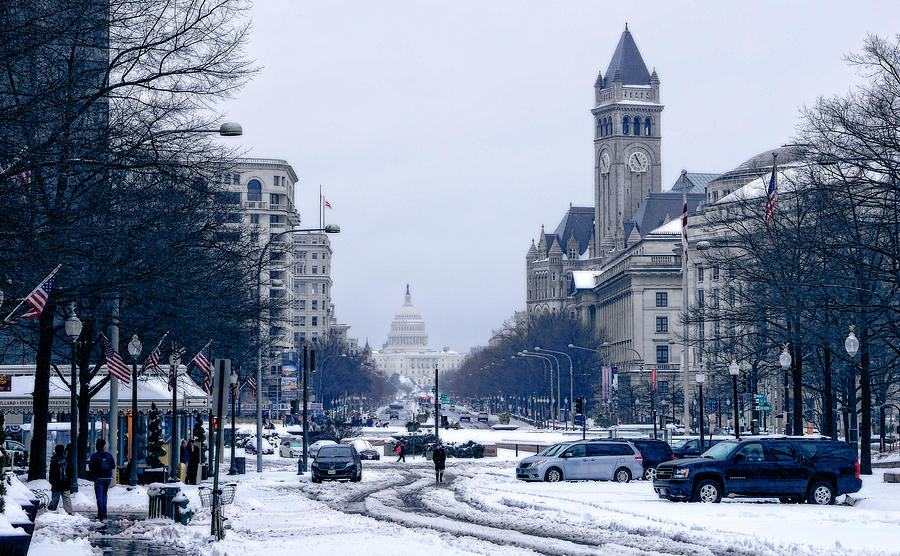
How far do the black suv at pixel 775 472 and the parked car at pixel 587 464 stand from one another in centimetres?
1468

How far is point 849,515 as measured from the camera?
1137 inches

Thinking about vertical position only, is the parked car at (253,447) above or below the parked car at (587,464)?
below

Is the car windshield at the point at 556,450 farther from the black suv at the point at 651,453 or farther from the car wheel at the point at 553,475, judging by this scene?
the black suv at the point at 651,453

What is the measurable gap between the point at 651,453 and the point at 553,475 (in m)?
5.08

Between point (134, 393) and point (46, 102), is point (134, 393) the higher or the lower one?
the lower one

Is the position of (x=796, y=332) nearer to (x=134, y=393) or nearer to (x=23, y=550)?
(x=134, y=393)

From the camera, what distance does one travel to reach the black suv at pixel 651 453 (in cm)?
5222

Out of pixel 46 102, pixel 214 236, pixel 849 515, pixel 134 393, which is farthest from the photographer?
pixel 134 393

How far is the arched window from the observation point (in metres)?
172

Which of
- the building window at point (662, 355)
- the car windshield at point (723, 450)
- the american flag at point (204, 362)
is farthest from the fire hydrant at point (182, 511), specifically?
the building window at point (662, 355)

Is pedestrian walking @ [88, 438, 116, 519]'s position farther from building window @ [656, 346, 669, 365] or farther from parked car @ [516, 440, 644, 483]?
building window @ [656, 346, 669, 365]

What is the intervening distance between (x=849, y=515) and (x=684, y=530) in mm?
5323

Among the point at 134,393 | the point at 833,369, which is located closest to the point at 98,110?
the point at 134,393

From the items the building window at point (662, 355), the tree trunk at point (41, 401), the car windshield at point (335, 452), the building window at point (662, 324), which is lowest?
the car windshield at point (335, 452)
